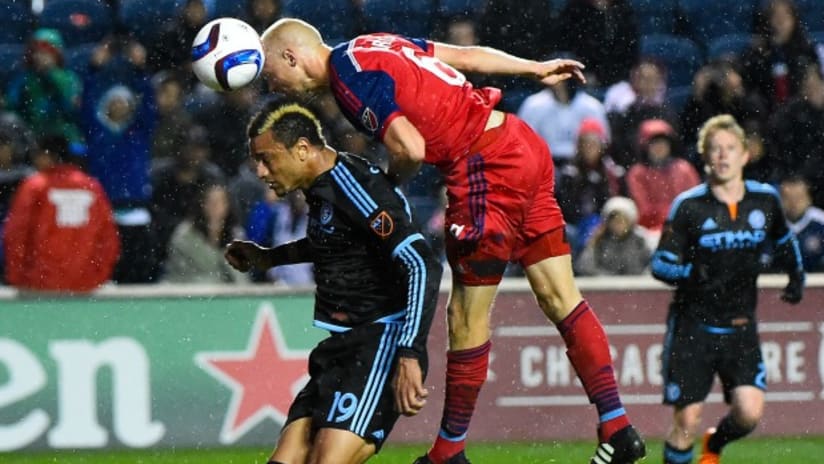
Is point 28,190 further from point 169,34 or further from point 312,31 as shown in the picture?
point 312,31

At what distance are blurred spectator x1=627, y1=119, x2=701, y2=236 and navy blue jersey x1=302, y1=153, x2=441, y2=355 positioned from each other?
5.96 metres

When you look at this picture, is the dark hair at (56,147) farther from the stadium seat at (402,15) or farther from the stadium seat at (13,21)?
the stadium seat at (402,15)

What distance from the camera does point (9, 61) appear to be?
14.4 metres

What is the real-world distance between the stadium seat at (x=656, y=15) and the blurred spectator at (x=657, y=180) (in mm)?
2489

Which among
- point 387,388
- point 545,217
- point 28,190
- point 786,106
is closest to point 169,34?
point 28,190

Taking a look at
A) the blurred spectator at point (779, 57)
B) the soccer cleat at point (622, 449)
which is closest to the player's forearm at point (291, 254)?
the soccer cleat at point (622, 449)

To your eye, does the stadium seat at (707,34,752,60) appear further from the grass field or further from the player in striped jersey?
the player in striped jersey

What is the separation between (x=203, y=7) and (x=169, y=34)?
0.46m

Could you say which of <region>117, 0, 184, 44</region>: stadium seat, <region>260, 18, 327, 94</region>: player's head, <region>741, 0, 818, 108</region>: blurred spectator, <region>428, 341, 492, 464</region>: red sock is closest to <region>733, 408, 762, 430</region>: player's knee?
<region>428, 341, 492, 464</region>: red sock

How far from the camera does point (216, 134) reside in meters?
13.4

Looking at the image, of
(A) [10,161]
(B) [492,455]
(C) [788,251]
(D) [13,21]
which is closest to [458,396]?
(C) [788,251]

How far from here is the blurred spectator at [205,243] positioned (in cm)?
1210

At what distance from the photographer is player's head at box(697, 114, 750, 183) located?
962 cm

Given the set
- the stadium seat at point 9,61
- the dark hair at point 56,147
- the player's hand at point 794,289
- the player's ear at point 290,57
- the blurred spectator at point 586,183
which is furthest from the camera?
the stadium seat at point 9,61
